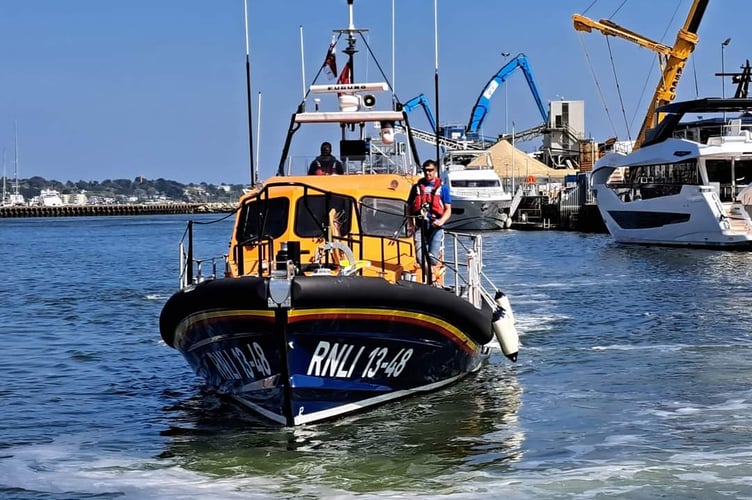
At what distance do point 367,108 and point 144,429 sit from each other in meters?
5.24

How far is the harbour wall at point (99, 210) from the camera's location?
17262 cm

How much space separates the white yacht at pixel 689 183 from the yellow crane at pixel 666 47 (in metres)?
8.74

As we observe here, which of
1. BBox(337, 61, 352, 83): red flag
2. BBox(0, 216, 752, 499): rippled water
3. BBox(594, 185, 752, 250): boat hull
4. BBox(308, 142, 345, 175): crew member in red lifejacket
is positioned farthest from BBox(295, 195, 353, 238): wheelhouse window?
BBox(594, 185, 752, 250): boat hull

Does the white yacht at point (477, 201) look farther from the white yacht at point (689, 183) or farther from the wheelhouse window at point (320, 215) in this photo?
the wheelhouse window at point (320, 215)

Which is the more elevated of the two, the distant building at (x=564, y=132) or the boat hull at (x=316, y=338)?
the distant building at (x=564, y=132)

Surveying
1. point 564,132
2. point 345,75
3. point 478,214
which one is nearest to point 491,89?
point 564,132

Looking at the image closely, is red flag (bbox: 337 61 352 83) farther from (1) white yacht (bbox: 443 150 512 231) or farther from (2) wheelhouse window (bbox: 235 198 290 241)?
(1) white yacht (bbox: 443 150 512 231)

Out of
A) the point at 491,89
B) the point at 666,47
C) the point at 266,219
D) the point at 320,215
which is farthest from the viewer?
the point at 491,89

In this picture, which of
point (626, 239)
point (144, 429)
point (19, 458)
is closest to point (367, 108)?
point (144, 429)

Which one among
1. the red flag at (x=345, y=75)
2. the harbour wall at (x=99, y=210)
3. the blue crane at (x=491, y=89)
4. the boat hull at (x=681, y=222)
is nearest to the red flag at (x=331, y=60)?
the red flag at (x=345, y=75)

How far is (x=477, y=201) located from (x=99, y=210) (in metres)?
129

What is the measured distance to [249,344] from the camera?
11.0 meters

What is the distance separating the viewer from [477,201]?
60000 mm

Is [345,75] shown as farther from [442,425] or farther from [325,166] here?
[442,425]
